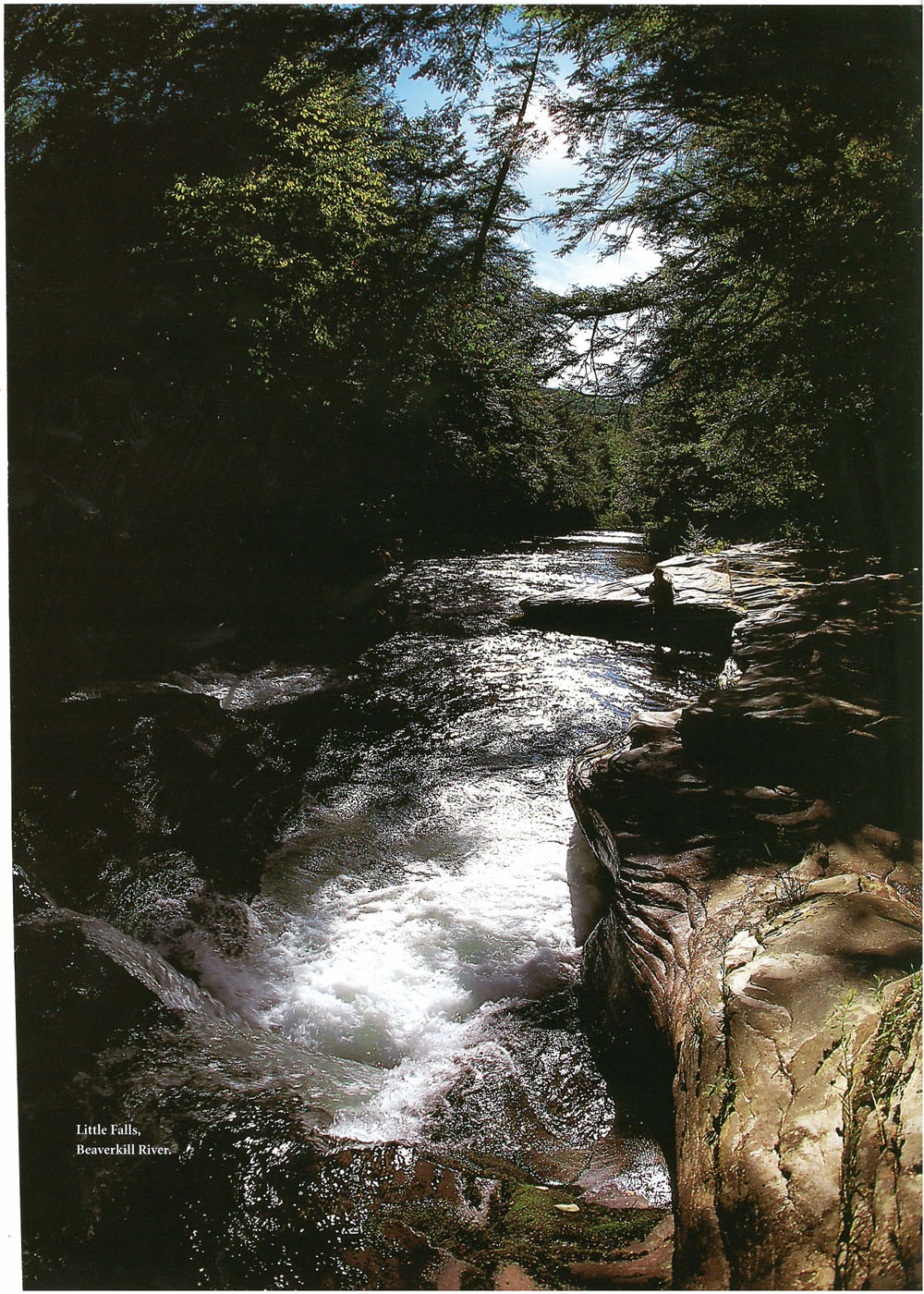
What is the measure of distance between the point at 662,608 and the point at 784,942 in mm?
6589

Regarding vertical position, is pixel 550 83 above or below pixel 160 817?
above

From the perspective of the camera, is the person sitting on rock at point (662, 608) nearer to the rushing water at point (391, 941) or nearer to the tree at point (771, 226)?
the rushing water at point (391, 941)

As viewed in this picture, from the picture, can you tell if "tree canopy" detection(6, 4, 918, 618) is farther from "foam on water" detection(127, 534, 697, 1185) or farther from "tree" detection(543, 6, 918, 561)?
"foam on water" detection(127, 534, 697, 1185)

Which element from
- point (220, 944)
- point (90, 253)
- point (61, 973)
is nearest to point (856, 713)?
point (220, 944)

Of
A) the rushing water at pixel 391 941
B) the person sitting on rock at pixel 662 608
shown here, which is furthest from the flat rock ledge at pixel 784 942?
the person sitting on rock at pixel 662 608

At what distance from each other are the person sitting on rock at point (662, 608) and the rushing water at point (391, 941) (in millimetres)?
1606

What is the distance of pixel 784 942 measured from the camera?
6.66 feet

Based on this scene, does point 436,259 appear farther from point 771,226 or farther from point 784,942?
point 784,942

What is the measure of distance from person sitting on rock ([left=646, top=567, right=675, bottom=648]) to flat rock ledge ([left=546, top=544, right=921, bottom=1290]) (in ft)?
10.4

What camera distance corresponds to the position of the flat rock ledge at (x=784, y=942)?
1.30 m

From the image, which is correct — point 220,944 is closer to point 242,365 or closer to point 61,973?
point 61,973

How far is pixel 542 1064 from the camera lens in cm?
247

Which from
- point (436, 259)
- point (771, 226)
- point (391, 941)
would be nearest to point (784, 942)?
point (391, 941)

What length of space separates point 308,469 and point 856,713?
7.11m
